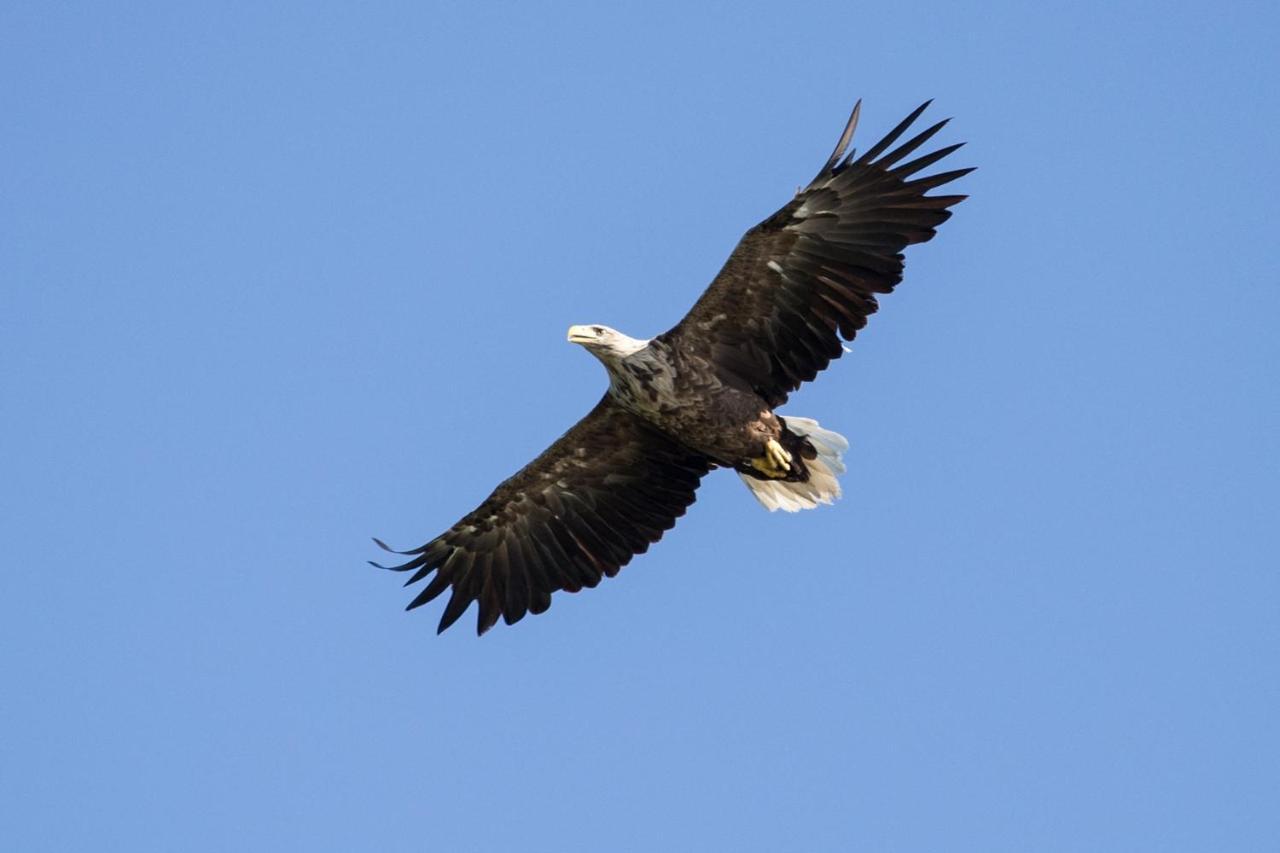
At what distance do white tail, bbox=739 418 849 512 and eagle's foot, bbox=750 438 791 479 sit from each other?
39 cm

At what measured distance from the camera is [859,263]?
41.8 ft

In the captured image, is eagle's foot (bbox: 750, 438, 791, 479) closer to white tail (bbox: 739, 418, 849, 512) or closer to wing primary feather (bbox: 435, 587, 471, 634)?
white tail (bbox: 739, 418, 849, 512)

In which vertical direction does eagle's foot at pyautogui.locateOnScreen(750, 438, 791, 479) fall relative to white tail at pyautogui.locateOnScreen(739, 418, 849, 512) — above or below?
below

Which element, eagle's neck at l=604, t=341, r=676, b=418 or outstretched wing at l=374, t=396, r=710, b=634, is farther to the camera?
outstretched wing at l=374, t=396, r=710, b=634

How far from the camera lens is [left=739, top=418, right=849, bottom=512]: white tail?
13875mm

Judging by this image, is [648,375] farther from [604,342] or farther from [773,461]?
[773,461]

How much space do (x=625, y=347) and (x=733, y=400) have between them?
80 centimetres

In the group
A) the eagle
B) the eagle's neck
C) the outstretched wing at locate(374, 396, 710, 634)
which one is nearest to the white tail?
the eagle

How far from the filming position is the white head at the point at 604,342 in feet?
42.6

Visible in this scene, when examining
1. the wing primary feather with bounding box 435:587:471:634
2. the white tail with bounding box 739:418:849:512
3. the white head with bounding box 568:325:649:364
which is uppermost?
the white tail with bounding box 739:418:849:512

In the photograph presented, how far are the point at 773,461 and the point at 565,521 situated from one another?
6.08ft

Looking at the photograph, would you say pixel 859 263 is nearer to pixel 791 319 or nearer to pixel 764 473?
pixel 791 319

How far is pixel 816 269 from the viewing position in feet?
42.1

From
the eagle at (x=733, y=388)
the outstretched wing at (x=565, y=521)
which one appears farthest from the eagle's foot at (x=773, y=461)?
the outstretched wing at (x=565, y=521)
